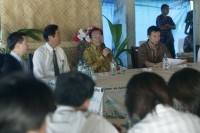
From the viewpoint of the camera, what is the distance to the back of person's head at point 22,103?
99cm

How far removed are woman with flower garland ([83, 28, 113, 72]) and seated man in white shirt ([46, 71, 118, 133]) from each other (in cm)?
254

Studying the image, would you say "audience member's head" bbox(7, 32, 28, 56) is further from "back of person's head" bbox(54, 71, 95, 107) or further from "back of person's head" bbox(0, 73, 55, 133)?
"back of person's head" bbox(0, 73, 55, 133)

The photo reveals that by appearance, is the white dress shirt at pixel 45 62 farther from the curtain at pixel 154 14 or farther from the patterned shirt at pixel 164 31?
the patterned shirt at pixel 164 31

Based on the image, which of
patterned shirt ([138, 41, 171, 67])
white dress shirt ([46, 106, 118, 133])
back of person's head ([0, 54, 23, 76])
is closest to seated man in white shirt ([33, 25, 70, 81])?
patterned shirt ([138, 41, 171, 67])

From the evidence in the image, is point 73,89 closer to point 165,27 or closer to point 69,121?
point 69,121

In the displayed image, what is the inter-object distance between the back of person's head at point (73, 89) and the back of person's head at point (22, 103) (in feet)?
1.89

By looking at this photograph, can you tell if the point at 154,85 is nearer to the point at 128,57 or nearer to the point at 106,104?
the point at 106,104

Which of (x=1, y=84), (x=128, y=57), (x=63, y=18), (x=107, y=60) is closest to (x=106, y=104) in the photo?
(x=107, y=60)

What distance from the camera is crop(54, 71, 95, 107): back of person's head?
1.66 meters

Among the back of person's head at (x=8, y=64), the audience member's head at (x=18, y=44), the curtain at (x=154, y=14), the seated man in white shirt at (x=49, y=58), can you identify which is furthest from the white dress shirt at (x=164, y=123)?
the curtain at (x=154, y=14)

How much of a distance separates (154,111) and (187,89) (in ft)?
1.10

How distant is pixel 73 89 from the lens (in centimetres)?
168

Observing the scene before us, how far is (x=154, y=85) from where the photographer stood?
1.67 meters

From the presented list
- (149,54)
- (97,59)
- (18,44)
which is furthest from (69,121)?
(149,54)
